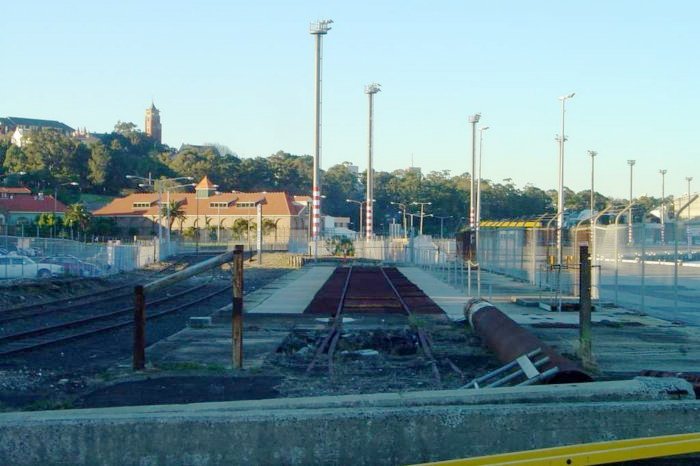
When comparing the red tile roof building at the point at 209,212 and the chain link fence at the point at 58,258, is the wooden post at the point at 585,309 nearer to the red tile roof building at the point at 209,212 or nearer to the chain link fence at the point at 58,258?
the chain link fence at the point at 58,258

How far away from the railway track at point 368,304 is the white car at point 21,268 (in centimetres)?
1344

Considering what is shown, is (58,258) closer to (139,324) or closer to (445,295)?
(445,295)

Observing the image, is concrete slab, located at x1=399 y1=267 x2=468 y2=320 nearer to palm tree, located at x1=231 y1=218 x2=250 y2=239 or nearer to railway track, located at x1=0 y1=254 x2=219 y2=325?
railway track, located at x1=0 y1=254 x2=219 y2=325

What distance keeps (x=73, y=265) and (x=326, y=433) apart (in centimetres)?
4059

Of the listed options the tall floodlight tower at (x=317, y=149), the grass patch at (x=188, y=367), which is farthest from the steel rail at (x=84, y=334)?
the tall floodlight tower at (x=317, y=149)

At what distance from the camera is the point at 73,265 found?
148 feet

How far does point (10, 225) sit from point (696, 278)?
70.6 m

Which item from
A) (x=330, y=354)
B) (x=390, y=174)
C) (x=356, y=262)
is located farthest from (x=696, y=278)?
(x=390, y=174)

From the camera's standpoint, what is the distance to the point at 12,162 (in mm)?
111500

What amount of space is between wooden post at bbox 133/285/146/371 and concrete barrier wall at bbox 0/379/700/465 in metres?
4.39

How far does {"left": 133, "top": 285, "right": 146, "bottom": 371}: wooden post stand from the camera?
11.5 m

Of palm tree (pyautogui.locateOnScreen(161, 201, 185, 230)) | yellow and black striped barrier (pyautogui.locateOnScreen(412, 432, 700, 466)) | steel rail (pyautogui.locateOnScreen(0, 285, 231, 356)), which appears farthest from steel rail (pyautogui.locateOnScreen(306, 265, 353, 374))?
palm tree (pyautogui.locateOnScreen(161, 201, 185, 230))

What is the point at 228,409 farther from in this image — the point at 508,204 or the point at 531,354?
the point at 508,204

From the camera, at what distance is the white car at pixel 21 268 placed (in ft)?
130
